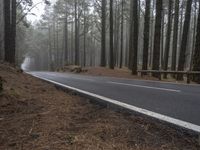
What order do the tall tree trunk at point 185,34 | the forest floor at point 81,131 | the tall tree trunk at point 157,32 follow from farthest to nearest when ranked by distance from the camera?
1. the tall tree trunk at point 185,34
2. the tall tree trunk at point 157,32
3. the forest floor at point 81,131

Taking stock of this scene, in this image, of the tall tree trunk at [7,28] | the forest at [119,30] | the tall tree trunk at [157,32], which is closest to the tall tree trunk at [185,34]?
the forest at [119,30]

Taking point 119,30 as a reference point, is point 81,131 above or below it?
below

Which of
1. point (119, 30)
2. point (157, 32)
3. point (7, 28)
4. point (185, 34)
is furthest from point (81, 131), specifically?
point (119, 30)

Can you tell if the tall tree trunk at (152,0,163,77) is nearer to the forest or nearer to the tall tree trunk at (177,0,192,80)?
the forest

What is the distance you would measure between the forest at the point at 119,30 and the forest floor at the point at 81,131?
1273cm

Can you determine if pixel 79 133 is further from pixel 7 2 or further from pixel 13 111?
pixel 7 2

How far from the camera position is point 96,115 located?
567 centimetres

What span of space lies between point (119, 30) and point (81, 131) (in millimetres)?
60333

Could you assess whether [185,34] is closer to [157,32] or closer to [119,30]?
[157,32]

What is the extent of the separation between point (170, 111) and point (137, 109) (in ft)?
2.37

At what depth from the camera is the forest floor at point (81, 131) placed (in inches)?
151

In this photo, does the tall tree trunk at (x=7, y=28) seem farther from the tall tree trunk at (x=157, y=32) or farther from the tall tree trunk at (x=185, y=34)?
the tall tree trunk at (x=185, y=34)

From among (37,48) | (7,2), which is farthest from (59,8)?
(37,48)

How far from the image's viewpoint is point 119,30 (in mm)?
63531
